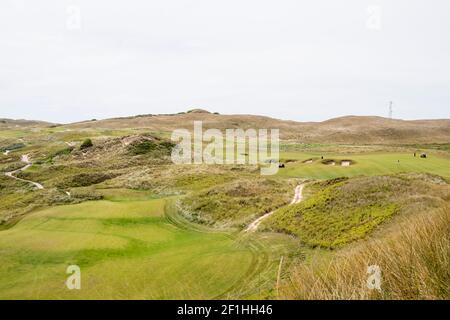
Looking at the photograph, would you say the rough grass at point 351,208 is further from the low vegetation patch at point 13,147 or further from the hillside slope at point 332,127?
the hillside slope at point 332,127

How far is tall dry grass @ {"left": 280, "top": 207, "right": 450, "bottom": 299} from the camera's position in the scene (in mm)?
4379

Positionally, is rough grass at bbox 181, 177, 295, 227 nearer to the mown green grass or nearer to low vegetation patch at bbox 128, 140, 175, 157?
the mown green grass

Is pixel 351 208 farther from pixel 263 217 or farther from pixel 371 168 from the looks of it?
pixel 371 168

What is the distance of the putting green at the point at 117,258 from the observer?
44.9 ft

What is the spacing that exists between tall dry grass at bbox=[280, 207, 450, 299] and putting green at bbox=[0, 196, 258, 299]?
28.4 feet

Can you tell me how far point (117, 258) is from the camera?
16969 millimetres

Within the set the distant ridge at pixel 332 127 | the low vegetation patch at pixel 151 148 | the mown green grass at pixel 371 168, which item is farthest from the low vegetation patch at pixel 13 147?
the mown green grass at pixel 371 168

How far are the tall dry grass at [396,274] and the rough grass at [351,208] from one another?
11.4 meters

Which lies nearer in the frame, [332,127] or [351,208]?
[351,208]

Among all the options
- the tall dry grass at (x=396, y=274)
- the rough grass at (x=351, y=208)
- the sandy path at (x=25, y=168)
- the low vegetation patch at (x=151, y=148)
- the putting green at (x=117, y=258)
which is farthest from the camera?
the low vegetation patch at (x=151, y=148)

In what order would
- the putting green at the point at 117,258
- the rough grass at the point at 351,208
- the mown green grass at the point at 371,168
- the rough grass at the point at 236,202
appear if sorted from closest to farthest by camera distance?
1. the putting green at the point at 117,258
2. the rough grass at the point at 351,208
3. the rough grass at the point at 236,202
4. the mown green grass at the point at 371,168

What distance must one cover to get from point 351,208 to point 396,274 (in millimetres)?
17978

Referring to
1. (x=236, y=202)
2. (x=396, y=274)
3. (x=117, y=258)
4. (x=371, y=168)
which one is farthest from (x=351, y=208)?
(x=371, y=168)
